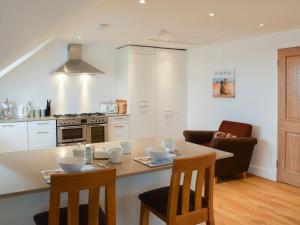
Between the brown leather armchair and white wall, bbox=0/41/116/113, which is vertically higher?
white wall, bbox=0/41/116/113

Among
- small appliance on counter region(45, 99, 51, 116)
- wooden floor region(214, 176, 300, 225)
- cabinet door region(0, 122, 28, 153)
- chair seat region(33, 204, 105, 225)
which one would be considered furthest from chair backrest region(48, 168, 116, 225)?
small appliance on counter region(45, 99, 51, 116)

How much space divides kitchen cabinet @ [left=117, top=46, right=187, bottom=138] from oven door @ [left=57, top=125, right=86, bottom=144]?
3.37 ft

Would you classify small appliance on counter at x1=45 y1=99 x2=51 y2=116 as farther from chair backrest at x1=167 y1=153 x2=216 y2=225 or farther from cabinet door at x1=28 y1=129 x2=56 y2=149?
chair backrest at x1=167 y1=153 x2=216 y2=225

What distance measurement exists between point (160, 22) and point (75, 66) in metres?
2.21

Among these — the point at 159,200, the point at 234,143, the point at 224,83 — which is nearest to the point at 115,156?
the point at 159,200

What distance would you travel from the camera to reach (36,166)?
2.18 metres

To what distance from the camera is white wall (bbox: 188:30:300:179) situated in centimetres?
473

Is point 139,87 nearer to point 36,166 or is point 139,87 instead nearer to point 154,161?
point 154,161

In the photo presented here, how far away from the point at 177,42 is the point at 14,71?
3.02 m

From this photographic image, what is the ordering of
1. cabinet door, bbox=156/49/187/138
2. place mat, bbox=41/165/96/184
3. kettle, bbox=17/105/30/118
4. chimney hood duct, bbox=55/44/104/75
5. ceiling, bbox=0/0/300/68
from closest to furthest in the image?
place mat, bbox=41/165/96/184
ceiling, bbox=0/0/300/68
kettle, bbox=17/105/30/118
chimney hood duct, bbox=55/44/104/75
cabinet door, bbox=156/49/187/138

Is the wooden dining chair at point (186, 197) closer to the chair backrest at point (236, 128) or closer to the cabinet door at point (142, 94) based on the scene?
the chair backrest at point (236, 128)

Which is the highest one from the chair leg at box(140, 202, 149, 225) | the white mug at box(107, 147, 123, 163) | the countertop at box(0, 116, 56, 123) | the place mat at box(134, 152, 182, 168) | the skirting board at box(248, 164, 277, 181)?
the countertop at box(0, 116, 56, 123)

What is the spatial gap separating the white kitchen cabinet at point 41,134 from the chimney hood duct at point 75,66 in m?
0.98

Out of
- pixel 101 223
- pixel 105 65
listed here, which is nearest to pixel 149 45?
pixel 105 65
